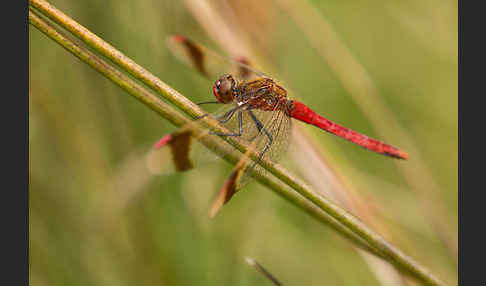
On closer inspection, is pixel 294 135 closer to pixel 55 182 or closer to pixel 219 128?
pixel 219 128

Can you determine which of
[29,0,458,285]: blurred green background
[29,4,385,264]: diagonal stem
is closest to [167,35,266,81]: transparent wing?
[29,0,458,285]: blurred green background

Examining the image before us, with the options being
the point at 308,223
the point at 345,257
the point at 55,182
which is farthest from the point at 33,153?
the point at 345,257

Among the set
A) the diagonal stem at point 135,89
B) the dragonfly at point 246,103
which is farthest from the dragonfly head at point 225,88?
the diagonal stem at point 135,89

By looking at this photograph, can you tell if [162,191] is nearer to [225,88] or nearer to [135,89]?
[225,88]

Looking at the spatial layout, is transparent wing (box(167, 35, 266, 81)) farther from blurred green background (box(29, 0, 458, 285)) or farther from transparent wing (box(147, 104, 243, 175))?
transparent wing (box(147, 104, 243, 175))

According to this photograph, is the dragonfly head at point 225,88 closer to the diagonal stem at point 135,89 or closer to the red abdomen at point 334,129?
the red abdomen at point 334,129

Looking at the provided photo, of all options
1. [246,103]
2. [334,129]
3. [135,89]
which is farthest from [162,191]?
[135,89]
